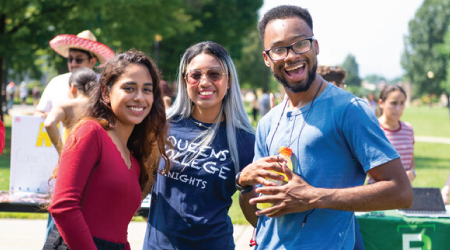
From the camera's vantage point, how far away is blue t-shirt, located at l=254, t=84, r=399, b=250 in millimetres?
2250

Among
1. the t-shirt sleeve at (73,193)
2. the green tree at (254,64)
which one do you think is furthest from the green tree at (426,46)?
the t-shirt sleeve at (73,193)

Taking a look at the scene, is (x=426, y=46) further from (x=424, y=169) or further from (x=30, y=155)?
(x=30, y=155)

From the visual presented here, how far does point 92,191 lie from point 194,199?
0.83 m

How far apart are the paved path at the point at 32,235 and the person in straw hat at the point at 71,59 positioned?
1.83m

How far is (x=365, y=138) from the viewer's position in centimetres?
224

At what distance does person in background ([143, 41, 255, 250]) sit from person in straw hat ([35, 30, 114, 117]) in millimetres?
2924

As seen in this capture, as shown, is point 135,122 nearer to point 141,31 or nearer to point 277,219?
point 277,219

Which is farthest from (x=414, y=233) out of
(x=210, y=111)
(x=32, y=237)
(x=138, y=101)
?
(x=32, y=237)

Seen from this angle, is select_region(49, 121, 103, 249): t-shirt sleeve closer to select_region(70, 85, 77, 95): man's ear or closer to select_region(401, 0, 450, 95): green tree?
select_region(70, 85, 77, 95): man's ear

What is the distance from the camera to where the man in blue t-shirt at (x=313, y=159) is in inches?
87.4

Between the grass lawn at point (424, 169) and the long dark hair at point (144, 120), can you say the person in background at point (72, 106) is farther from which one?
the grass lawn at point (424, 169)

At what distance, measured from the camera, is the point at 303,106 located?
2535mm

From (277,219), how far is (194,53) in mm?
1333

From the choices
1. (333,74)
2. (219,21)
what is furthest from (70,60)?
(219,21)
